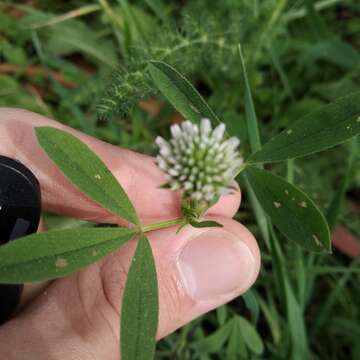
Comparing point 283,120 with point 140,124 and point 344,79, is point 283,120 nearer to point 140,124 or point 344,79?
point 344,79

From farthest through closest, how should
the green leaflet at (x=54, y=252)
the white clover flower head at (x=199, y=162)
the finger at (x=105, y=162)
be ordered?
the finger at (x=105, y=162)
the white clover flower head at (x=199, y=162)
the green leaflet at (x=54, y=252)

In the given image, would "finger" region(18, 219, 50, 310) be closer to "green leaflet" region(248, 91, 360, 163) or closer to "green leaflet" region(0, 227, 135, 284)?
"green leaflet" region(0, 227, 135, 284)

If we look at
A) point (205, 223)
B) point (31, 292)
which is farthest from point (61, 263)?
point (31, 292)

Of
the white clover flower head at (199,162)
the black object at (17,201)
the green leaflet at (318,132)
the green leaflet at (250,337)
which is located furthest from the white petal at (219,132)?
the green leaflet at (250,337)

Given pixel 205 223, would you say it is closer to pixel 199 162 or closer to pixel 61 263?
pixel 199 162

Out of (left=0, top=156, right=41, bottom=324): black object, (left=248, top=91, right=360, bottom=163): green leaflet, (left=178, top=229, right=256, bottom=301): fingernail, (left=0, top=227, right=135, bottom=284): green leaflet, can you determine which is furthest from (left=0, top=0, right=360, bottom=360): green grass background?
(left=0, top=227, right=135, bottom=284): green leaflet

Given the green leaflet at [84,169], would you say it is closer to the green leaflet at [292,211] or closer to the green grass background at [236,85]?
the green leaflet at [292,211]
